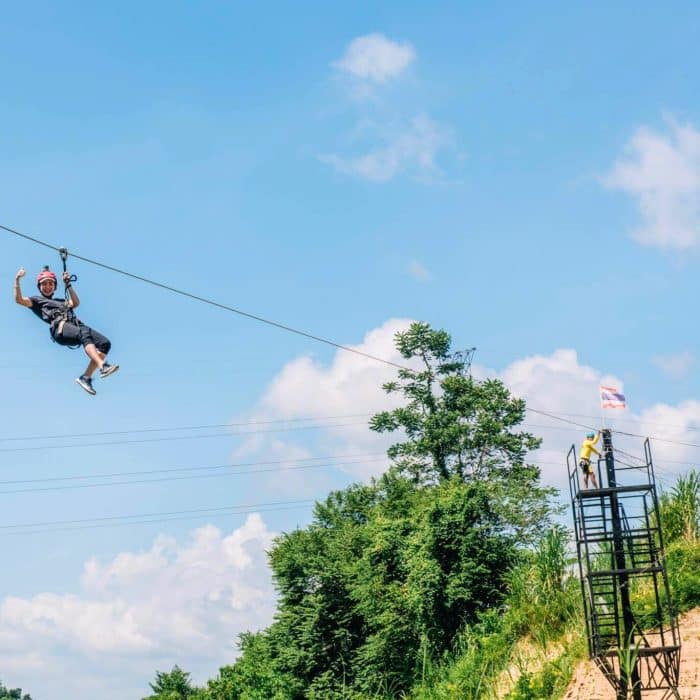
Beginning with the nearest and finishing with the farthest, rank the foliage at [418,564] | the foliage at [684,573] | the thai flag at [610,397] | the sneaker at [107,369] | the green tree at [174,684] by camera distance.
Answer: the sneaker at [107,369] < the thai flag at [610,397] < the foliage at [684,573] < the foliage at [418,564] < the green tree at [174,684]

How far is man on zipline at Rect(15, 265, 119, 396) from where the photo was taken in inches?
619

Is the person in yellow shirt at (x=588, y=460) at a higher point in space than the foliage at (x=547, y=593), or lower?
higher

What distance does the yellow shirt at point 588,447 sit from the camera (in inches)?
890

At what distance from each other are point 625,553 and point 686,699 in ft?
11.5

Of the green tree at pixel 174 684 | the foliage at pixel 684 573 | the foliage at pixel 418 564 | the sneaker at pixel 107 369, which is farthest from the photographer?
the green tree at pixel 174 684

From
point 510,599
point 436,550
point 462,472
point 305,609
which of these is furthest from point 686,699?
point 462,472

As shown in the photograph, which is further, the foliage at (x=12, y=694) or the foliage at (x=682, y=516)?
the foliage at (x=12, y=694)

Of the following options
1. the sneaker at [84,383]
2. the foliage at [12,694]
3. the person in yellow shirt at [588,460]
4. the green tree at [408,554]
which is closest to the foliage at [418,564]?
the green tree at [408,554]

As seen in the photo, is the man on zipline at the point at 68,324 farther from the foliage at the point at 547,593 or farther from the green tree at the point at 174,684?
the green tree at the point at 174,684

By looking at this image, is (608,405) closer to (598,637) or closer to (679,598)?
(598,637)

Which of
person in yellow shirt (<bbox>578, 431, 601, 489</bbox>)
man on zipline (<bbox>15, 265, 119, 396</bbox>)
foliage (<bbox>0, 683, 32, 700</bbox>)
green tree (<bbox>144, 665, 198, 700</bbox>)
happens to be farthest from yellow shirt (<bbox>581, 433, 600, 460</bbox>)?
foliage (<bbox>0, 683, 32, 700</bbox>)

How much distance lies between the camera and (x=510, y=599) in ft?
99.6

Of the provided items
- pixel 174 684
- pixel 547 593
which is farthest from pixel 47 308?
pixel 174 684

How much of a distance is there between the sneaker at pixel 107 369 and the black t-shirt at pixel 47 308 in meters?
1.15
